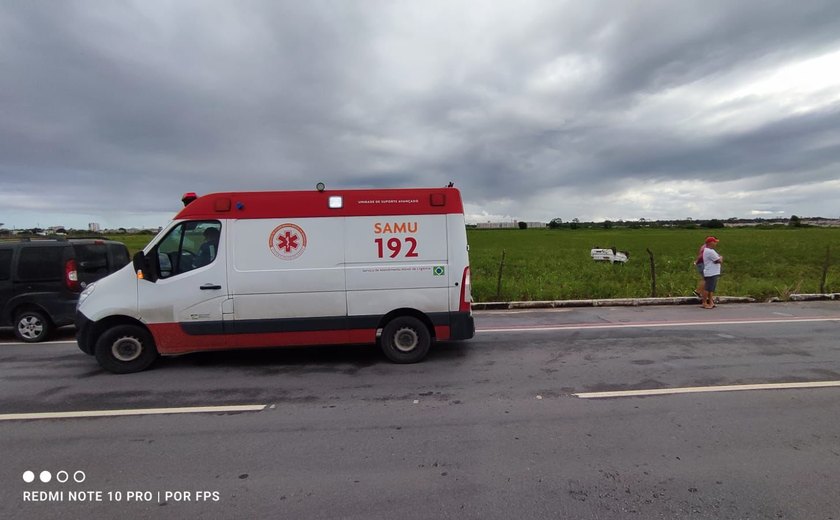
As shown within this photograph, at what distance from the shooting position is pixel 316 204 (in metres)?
5.79

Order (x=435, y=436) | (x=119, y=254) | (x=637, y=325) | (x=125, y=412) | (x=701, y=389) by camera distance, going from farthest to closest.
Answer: (x=119, y=254) → (x=637, y=325) → (x=701, y=389) → (x=125, y=412) → (x=435, y=436)

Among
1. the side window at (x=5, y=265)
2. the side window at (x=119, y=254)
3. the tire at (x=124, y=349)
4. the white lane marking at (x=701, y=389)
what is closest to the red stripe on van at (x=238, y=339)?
the tire at (x=124, y=349)

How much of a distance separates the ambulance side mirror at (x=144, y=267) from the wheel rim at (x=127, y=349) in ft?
2.79

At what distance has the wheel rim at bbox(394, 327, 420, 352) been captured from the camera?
19.7ft

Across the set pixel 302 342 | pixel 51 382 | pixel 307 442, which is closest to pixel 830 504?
pixel 307 442

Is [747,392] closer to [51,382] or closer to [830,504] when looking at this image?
[830,504]

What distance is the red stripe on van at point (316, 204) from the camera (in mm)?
5711

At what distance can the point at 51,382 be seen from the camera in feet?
17.6

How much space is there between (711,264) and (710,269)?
0.12 m

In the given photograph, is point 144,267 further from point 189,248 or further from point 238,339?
point 238,339

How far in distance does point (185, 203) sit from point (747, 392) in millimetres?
7225

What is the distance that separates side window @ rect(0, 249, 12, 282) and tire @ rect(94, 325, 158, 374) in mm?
3653

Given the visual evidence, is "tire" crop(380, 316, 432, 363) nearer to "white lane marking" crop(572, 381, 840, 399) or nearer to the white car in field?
"white lane marking" crop(572, 381, 840, 399)

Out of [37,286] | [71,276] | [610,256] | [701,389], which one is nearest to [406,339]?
[701,389]
